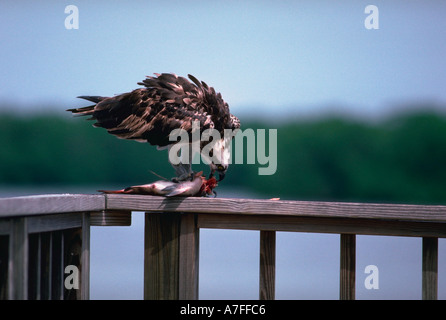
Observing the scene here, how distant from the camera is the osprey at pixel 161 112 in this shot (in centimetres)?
413

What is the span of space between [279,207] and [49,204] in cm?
102

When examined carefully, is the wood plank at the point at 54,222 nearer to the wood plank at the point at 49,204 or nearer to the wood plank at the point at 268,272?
the wood plank at the point at 49,204

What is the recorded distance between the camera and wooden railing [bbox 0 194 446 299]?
2250 mm

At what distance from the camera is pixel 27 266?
89.2 inches

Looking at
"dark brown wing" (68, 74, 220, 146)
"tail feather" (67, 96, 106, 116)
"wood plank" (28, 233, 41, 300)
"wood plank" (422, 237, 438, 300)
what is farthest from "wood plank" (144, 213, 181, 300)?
"tail feather" (67, 96, 106, 116)

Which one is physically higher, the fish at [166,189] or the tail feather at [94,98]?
the tail feather at [94,98]

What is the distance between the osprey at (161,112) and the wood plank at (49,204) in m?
1.35

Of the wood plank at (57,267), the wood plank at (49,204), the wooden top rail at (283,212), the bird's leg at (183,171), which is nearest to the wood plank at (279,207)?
the wooden top rail at (283,212)

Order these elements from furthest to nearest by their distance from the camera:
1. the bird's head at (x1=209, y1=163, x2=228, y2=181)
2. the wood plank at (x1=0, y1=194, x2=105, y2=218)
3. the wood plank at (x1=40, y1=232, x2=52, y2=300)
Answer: the bird's head at (x1=209, y1=163, x2=228, y2=181) → the wood plank at (x1=40, y1=232, x2=52, y2=300) → the wood plank at (x1=0, y1=194, x2=105, y2=218)

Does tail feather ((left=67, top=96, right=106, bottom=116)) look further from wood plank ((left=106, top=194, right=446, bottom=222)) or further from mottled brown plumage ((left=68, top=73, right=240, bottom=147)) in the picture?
wood plank ((left=106, top=194, right=446, bottom=222))

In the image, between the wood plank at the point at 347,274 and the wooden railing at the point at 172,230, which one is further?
the wood plank at the point at 347,274
